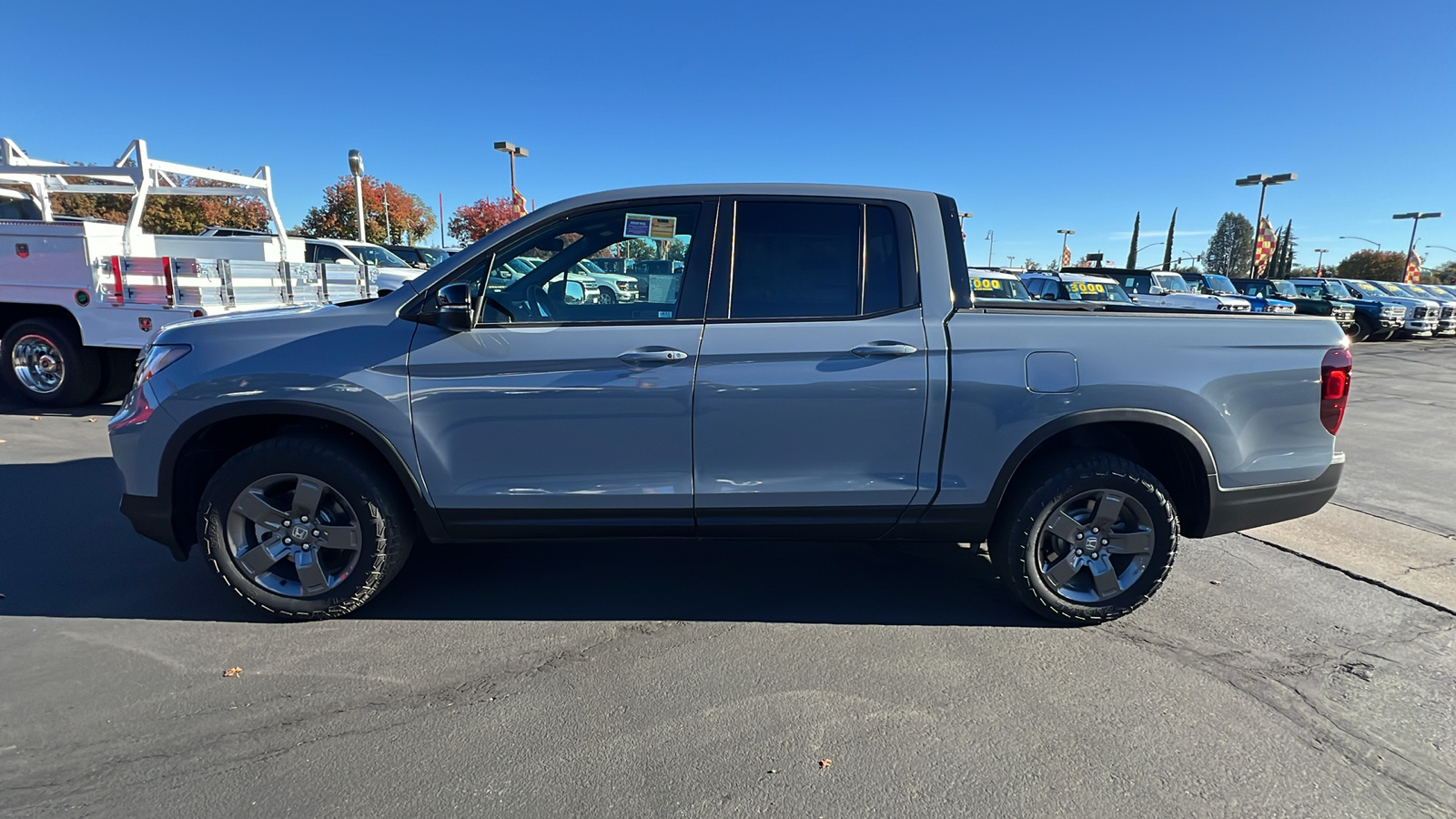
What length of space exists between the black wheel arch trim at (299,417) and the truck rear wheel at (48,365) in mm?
→ 5691

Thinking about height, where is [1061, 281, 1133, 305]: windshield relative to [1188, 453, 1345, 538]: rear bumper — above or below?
above

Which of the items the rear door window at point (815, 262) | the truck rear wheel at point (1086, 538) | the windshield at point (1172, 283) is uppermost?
the windshield at point (1172, 283)

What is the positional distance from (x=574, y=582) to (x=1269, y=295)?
26276 mm

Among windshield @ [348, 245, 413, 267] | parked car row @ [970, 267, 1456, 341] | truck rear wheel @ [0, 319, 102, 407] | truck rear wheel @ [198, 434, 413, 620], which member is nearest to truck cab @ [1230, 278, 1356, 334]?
parked car row @ [970, 267, 1456, 341]

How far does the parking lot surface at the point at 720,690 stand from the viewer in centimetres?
231

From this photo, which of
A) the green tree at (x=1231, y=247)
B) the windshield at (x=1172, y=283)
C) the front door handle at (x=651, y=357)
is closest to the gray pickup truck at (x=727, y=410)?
the front door handle at (x=651, y=357)

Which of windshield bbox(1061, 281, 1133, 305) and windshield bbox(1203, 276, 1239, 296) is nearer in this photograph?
windshield bbox(1061, 281, 1133, 305)

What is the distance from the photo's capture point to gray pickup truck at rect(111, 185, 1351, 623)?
10.0 feet

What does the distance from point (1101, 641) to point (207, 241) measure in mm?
9721

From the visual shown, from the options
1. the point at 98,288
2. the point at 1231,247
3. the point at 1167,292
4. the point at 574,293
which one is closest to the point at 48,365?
the point at 98,288

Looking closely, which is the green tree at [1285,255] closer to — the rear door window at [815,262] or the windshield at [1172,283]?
the windshield at [1172,283]

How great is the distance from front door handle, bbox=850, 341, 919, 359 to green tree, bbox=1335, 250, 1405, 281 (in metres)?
74.9

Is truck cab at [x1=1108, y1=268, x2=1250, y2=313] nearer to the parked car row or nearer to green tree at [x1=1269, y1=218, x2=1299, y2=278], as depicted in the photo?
the parked car row

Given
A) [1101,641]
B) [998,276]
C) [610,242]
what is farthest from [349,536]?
[998,276]
